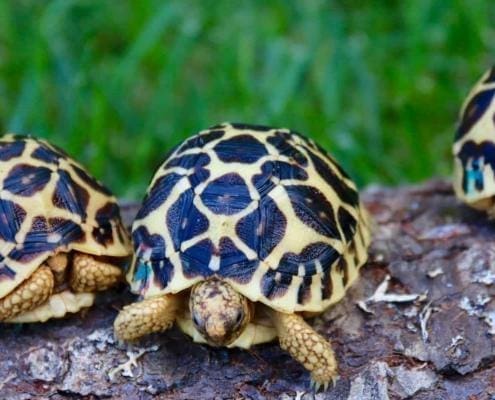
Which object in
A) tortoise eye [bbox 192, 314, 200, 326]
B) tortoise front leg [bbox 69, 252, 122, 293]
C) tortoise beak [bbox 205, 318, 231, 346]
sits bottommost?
tortoise beak [bbox 205, 318, 231, 346]

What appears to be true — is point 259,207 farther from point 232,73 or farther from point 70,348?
point 232,73

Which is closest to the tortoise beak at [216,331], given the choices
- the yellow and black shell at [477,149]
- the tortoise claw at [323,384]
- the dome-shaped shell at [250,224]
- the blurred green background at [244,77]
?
the dome-shaped shell at [250,224]

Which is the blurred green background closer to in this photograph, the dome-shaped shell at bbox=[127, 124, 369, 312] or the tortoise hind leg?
the dome-shaped shell at bbox=[127, 124, 369, 312]

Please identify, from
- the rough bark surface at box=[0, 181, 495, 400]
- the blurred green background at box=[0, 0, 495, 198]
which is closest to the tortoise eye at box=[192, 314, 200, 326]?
the rough bark surface at box=[0, 181, 495, 400]

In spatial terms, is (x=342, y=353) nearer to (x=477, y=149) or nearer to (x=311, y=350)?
(x=311, y=350)

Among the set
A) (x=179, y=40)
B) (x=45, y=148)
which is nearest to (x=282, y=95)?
(x=179, y=40)

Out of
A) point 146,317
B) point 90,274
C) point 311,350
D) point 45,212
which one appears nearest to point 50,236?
point 45,212
